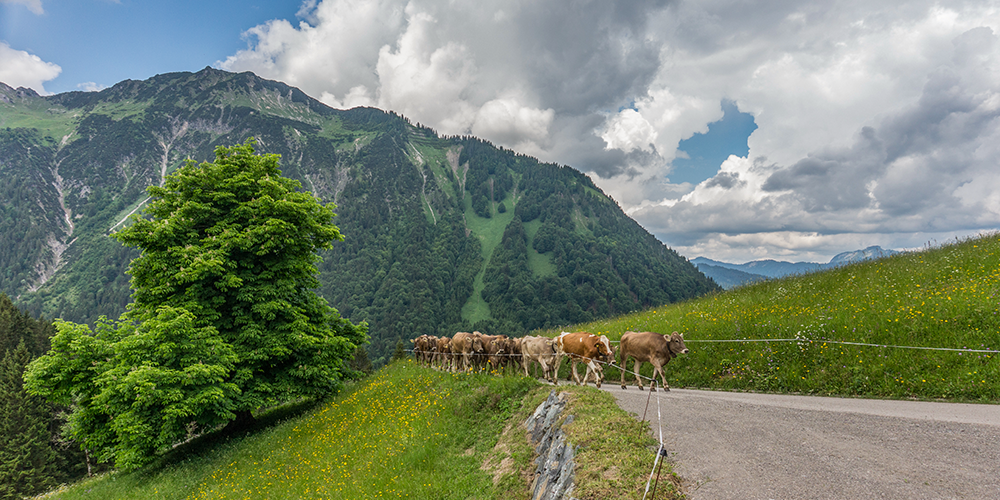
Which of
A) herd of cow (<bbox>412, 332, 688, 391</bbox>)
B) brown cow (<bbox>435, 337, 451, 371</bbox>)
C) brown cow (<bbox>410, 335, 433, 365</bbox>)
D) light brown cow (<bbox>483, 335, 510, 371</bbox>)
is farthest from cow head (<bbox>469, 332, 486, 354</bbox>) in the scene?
brown cow (<bbox>410, 335, 433, 365</bbox>)

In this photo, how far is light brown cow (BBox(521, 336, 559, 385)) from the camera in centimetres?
1492

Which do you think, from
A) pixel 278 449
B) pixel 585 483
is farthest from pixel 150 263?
pixel 585 483

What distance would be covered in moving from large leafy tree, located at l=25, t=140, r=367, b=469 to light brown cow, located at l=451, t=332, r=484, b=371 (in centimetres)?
527

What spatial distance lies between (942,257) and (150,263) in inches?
1258

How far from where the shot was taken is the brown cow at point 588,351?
1338 cm

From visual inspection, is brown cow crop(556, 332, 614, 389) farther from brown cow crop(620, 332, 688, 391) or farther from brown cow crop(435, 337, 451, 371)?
brown cow crop(435, 337, 451, 371)

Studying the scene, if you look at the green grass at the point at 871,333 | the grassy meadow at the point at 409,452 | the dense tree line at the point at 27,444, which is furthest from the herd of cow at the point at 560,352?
the dense tree line at the point at 27,444

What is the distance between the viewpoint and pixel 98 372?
15.5m

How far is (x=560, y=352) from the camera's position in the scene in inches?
576

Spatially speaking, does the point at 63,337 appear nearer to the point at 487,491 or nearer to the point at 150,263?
the point at 150,263

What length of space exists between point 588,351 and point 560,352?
121 cm

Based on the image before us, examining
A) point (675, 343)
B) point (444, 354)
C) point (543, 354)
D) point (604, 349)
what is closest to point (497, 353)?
point (543, 354)

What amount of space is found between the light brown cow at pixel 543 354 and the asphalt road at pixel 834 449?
538 cm

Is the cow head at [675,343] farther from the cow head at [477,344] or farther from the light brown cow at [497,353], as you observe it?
the cow head at [477,344]
